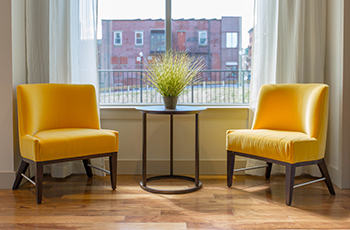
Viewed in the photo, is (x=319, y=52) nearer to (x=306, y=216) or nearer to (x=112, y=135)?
(x=306, y=216)

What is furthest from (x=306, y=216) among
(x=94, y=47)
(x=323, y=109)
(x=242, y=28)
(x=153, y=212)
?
(x=94, y=47)

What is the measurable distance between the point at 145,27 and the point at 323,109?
75.7 inches

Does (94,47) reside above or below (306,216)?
above

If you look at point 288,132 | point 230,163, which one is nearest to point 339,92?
point 288,132

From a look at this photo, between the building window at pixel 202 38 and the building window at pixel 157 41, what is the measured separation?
1.24 feet

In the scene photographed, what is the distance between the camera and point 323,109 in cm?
244

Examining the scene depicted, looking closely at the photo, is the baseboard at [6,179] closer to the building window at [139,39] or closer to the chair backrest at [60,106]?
the chair backrest at [60,106]

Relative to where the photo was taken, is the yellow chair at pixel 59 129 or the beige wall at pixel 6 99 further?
the beige wall at pixel 6 99

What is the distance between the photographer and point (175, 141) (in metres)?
3.23

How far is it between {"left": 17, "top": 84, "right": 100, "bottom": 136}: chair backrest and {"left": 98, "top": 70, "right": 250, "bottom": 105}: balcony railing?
0.45m

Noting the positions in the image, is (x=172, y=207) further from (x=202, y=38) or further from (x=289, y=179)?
(x=202, y=38)

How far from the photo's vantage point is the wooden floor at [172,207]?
79.0 inches

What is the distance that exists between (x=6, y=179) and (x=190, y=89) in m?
1.91

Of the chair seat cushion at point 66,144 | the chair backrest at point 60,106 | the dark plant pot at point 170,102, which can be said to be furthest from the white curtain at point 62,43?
the dark plant pot at point 170,102
